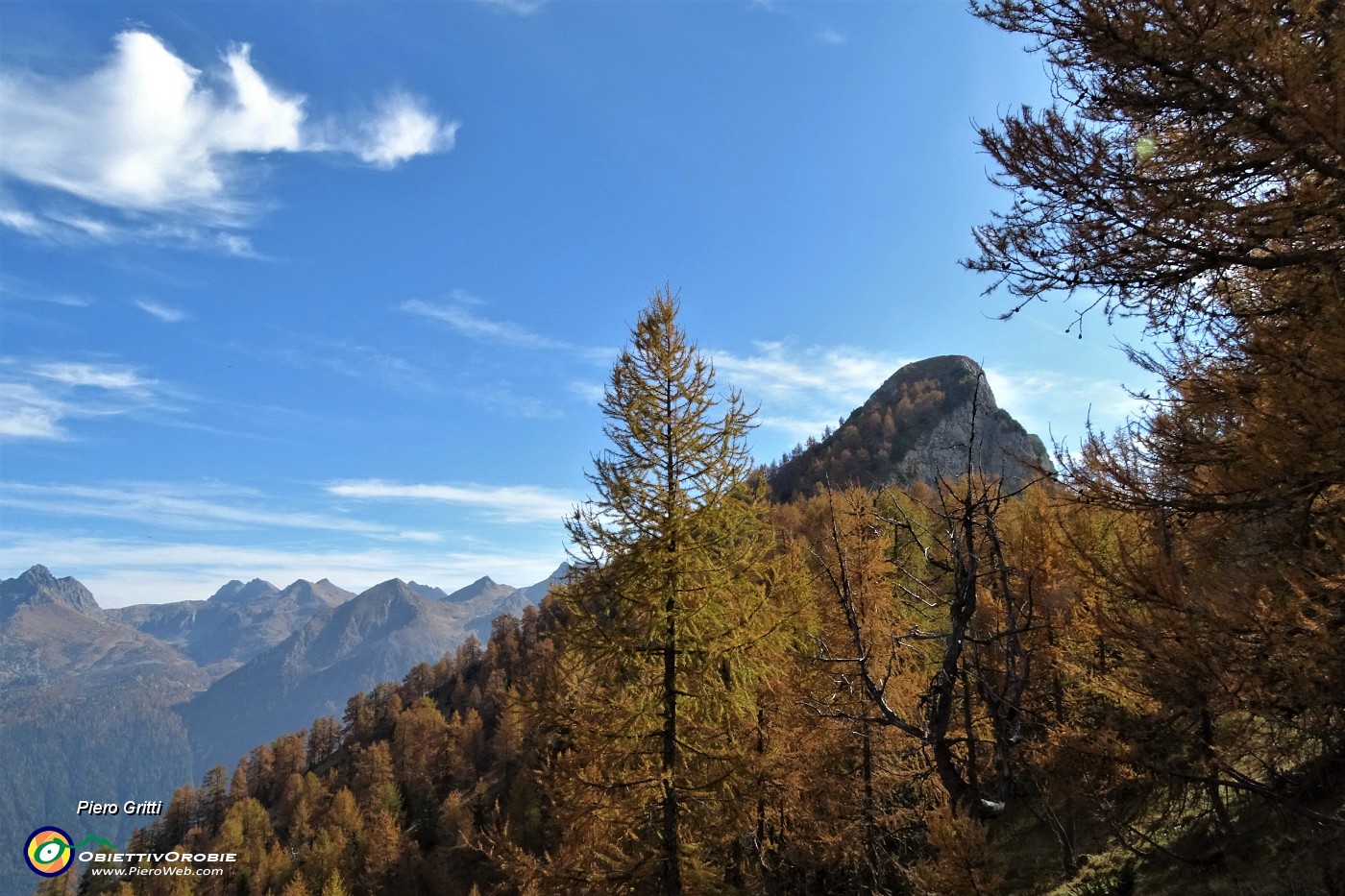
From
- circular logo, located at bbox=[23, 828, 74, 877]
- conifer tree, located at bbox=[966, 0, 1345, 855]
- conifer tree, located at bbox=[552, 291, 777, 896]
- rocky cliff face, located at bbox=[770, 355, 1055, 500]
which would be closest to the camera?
conifer tree, located at bbox=[966, 0, 1345, 855]

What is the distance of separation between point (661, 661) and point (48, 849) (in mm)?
32908

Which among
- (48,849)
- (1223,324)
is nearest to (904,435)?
(48,849)

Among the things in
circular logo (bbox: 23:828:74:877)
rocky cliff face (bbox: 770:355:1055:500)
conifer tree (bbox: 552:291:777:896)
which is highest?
rocky cliff face (bbox: 770:355:1055:500)

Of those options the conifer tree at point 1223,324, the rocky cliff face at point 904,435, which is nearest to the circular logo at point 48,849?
the conifer tree at point 1223,324

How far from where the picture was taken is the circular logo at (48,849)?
25953mm

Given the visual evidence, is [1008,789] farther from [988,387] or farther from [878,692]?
[988,387]

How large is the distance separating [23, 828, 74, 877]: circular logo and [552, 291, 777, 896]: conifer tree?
97.7ft

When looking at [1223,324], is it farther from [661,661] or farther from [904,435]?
[904,435]

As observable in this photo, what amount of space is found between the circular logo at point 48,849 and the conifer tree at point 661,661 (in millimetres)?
29793

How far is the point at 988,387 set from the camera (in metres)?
Result: 129

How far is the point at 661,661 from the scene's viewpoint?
10148mm

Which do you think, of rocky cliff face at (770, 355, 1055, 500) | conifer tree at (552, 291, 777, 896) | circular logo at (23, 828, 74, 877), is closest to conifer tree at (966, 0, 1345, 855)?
conifer tree at (552, 291, 777, 896)

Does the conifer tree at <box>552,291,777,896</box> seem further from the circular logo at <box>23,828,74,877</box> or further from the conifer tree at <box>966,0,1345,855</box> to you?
the circular logo at <box>23,828,74,877</box>

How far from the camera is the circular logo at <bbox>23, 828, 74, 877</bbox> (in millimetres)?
25953
